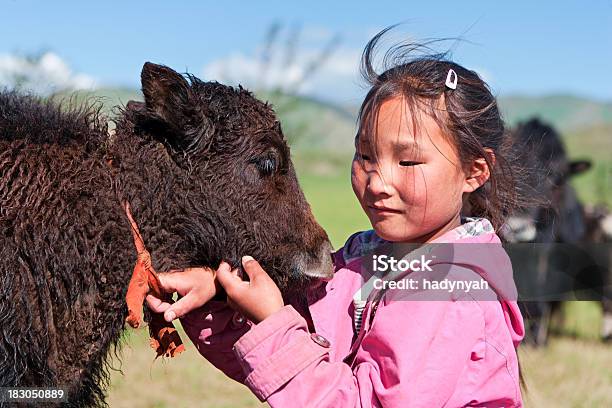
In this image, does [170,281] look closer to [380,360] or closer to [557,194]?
[380,360]

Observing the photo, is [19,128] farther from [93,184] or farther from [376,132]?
[376,132]

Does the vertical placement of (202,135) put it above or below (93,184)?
above

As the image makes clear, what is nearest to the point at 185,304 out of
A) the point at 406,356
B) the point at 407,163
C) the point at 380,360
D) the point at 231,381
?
the point at 380,360

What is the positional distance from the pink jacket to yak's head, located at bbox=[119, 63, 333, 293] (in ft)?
1.74

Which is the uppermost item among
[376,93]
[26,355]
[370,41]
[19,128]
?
[370,41]

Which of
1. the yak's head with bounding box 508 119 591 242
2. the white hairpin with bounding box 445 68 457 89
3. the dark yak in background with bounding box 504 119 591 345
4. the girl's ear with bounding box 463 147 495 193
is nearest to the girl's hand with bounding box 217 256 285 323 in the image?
the girl's ear with bounding box 463 147 495 193

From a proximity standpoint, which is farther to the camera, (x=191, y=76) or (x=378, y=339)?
(x=191, y=76)

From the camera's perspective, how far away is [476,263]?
10.3ft

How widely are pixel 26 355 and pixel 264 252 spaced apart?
1096mm

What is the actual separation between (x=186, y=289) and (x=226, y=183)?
0.52m

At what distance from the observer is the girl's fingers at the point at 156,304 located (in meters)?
3.27

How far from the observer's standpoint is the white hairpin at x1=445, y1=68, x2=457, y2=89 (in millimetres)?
3273

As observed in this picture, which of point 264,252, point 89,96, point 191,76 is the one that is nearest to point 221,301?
point 264,252

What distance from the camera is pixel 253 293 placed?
3133mm
